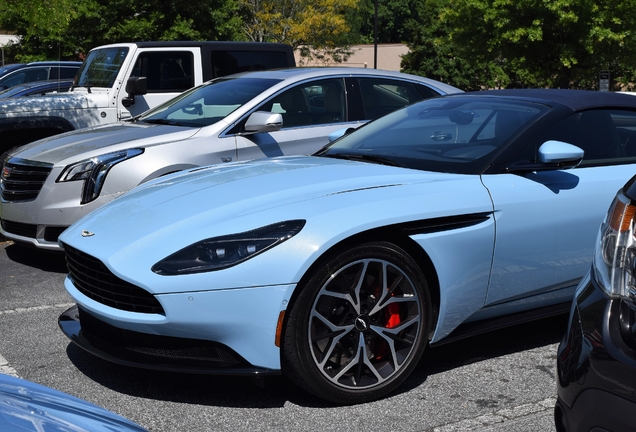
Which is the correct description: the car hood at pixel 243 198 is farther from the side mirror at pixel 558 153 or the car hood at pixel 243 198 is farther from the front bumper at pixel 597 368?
the front bumper at pixel 597 368

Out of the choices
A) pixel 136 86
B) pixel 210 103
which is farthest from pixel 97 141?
pixel 136 86

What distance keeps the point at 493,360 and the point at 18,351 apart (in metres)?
2.62

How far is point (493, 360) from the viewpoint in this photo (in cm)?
435

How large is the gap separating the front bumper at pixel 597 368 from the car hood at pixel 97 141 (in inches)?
182

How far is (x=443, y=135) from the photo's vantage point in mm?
4730

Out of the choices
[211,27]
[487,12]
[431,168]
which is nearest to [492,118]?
[431,168]

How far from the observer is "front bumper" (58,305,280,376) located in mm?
3510

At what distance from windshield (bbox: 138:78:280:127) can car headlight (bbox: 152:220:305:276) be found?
3547 mm

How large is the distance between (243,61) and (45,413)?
9.03 metres

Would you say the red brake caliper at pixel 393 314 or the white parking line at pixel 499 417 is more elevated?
the red brake caliper at pixel 393 314

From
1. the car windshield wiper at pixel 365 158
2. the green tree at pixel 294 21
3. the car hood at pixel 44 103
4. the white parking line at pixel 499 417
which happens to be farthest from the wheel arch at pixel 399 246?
the green tree at pixel 294 21

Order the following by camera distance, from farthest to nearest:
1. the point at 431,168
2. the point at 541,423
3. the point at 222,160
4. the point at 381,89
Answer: the point at 381,89 → the point at 222,160 → the point at 431,168 → the point at 541,423

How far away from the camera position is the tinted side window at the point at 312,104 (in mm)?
7147

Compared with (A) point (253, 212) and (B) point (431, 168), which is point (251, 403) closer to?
(A) point (253, 212)
